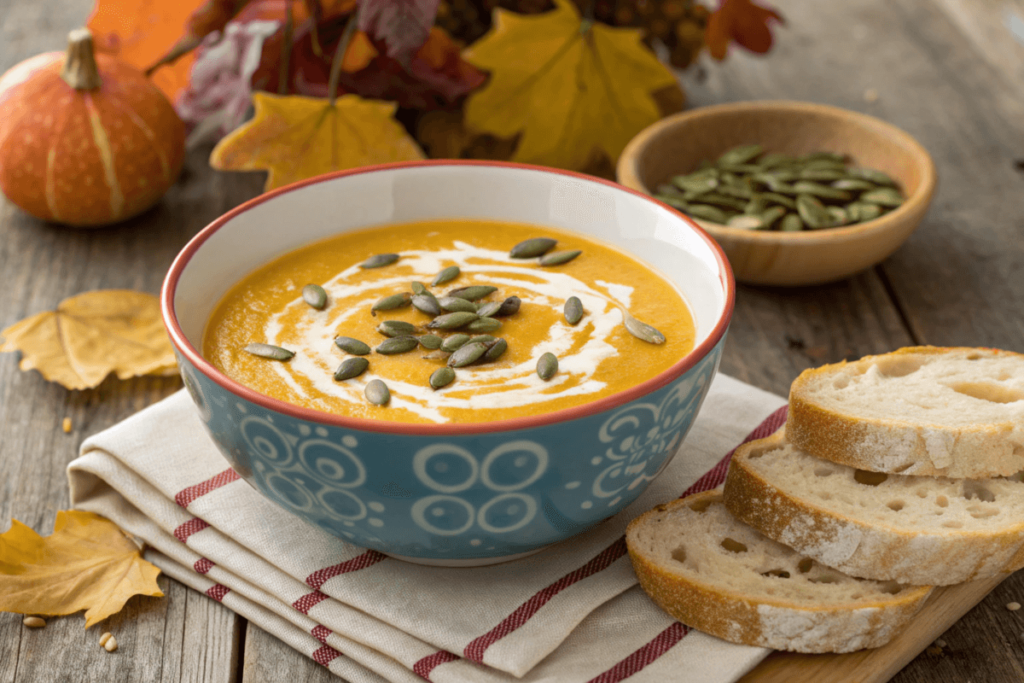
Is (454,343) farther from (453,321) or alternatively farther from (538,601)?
(538,601)

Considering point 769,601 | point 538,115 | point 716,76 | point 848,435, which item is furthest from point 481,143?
point 769,601

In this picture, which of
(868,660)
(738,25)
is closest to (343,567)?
(868,660)

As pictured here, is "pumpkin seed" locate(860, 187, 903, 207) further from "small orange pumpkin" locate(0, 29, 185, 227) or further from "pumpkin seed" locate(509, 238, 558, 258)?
"small orange pumpkin" locate(0, 29, 185, 227)

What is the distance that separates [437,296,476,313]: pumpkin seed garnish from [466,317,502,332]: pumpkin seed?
0.05 metres

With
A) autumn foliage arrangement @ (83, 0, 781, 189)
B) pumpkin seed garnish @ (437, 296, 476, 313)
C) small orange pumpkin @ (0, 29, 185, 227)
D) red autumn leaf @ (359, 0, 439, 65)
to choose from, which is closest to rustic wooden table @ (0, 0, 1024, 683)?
small orange pumpkin @ (0, 29, 185, 227)

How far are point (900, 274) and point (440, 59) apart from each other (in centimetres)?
141

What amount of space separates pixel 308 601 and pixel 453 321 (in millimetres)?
493

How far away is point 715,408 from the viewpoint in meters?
1.95

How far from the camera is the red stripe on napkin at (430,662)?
1.41 m

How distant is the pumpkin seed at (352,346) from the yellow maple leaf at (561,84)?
1.33 m

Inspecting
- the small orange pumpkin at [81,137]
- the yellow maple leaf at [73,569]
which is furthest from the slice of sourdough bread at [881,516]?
the small orange pumpkin at [81,137]

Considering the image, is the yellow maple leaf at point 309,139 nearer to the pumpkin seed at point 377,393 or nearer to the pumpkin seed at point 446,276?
the pumpkin seed at point 446,276

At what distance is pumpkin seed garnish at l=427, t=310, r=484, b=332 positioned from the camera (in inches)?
63.6

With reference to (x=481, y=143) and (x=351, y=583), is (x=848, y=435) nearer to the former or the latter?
(x=351, y=583)
